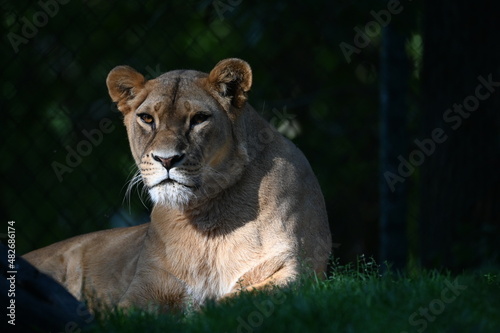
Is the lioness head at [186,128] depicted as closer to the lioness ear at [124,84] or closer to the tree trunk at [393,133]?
the lioness ear at [124,84]

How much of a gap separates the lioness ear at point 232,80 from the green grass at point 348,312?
0.93m

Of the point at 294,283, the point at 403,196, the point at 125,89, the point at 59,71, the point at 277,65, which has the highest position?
the point at 59,71

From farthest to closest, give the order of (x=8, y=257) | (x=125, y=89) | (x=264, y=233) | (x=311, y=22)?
(x=311, y=22) → (x=125, y=89) → (x=264, y=233) → (x=8, y=257)

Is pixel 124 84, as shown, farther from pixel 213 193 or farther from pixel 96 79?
pixel 96 79

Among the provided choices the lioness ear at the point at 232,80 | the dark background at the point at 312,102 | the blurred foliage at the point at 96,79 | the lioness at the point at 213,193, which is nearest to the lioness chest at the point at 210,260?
the lioness at the point at 213,193

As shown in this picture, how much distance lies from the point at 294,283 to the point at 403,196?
1.96 meters

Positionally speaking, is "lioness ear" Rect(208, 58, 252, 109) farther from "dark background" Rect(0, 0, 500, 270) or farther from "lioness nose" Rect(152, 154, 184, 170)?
"dark background" Rect(0, 0, 500, 270)

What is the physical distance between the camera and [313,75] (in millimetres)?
6797

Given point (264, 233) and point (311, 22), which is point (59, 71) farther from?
point (264, 233)

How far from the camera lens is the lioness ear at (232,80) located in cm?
400

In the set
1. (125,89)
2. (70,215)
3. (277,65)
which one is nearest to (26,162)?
(70,215)

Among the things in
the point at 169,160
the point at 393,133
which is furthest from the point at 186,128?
the point at 393,133

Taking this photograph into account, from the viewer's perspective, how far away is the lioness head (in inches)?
148

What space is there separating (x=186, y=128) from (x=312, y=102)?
3121 millimetres
